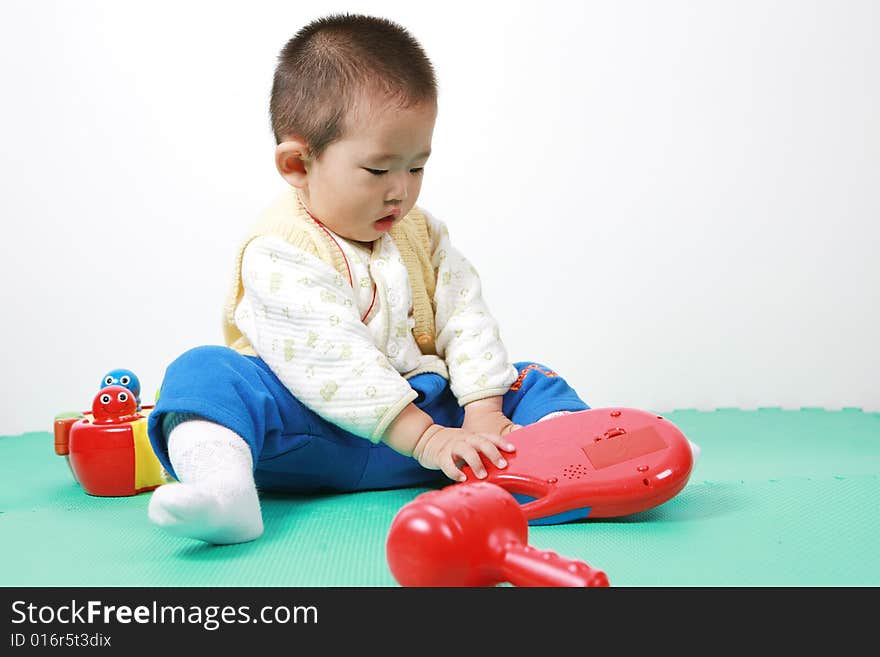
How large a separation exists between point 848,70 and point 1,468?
67.5 inches

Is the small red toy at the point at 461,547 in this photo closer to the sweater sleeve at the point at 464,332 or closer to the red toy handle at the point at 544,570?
the red toy handle at the point at 544,570

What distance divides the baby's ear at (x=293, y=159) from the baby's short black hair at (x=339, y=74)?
1cm

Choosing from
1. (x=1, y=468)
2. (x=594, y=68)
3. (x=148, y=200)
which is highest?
(x=594, y=68)

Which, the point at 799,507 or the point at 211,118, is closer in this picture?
the point at 799,507

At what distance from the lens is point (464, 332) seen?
120 centimetres

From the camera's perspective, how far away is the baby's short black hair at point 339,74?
106 cm

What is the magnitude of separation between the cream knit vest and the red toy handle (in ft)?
1.72

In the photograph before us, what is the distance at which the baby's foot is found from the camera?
82cm

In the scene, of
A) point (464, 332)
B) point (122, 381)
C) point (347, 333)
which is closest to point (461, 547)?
point (347, 333)

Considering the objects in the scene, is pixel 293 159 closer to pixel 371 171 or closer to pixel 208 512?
pixel 371 171

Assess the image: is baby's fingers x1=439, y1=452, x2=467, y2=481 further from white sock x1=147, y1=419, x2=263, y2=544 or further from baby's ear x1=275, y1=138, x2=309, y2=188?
baby's ear x1=275, y1=138, x2=309, y2=188

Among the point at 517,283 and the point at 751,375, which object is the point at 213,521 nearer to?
the point at 517,283
